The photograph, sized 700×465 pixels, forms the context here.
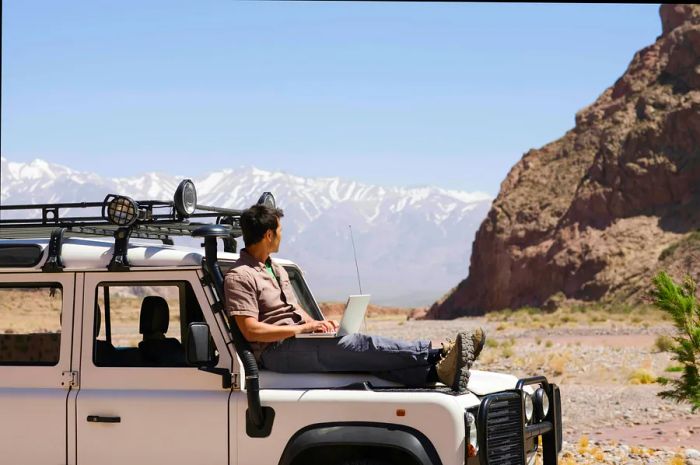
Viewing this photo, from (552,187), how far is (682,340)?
73.8 meters

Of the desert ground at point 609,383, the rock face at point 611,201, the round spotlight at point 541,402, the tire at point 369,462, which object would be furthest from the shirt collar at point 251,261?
the rock face at point 611,201

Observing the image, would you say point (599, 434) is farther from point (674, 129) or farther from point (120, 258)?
point (674, 129)

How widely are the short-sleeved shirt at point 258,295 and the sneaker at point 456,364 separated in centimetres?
91

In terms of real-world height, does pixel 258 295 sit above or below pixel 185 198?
below

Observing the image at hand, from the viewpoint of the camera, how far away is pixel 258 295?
5.95 metres

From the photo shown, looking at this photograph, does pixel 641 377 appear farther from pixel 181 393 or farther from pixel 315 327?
pixel 181 393

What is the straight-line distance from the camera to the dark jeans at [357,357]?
5.73m

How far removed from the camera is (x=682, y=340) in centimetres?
897

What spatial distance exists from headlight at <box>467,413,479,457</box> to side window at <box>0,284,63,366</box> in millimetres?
2428

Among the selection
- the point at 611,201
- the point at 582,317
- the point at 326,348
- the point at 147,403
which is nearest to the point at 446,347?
the point at 326,348

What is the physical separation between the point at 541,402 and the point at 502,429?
767 millimetres

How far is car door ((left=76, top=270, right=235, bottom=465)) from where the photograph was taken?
5789 millimetres

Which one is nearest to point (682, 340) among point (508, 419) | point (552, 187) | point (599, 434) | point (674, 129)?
point (508, 419)

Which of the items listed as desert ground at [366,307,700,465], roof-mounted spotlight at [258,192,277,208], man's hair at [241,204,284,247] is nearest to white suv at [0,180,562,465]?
man's hair at [241,204,284,247]
